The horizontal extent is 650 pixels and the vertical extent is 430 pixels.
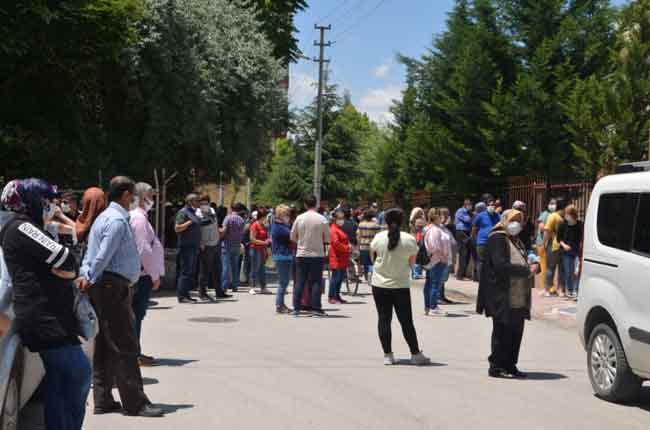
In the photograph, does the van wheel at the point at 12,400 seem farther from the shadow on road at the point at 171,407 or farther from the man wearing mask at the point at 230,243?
the man wearing mask at the point at 230,243

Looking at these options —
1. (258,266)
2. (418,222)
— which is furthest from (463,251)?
(258,266)

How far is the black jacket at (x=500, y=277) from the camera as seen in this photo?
30.2 feet

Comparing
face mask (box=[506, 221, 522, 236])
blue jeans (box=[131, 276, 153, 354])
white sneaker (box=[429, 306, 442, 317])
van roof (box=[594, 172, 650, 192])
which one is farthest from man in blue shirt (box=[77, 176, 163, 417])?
white sneaker (box=[429, 306, 442, 317])

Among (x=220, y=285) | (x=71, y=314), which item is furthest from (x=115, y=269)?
(x=220, y=285)

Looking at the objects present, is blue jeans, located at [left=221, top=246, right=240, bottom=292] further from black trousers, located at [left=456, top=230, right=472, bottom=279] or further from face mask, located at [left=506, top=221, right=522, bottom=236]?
face mask, located at [left=506, top=221, right=522, bottom=236]

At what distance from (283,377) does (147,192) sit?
88.3 inches

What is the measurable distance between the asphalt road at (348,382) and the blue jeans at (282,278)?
1.01 meters

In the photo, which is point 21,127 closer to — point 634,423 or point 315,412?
point 315,412

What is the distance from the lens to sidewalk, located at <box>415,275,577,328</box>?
1468 centimetres

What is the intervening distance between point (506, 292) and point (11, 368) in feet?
17.2

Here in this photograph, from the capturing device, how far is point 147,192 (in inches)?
357

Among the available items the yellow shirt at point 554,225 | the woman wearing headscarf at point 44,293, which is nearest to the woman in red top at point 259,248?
the yellow shirt at point 554,225

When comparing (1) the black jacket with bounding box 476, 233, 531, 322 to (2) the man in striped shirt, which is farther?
(2) the man in striped shirt

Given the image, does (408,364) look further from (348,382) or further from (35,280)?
(35,280)
